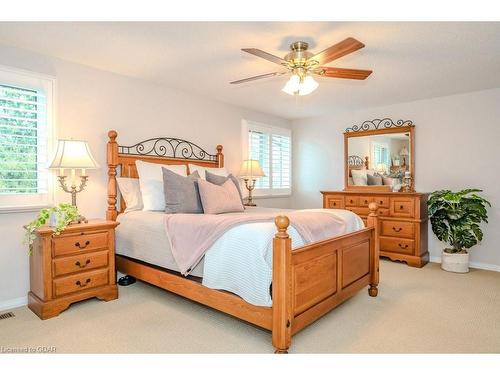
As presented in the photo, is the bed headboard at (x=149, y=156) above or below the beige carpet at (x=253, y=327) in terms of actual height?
above

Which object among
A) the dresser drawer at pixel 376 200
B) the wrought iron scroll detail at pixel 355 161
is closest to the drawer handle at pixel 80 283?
the dresser drawer at pixel 376 200

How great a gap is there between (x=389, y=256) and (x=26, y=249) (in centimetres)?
420

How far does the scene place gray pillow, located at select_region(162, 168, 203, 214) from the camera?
3.08 meters

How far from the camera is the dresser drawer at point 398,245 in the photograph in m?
4.18

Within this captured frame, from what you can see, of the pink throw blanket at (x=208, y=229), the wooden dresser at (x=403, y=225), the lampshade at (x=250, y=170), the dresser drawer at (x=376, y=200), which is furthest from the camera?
the lampshade at (x=250, y=170)

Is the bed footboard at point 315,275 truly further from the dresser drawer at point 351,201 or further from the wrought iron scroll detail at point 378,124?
the wrought iron scroll detail at point 378,124

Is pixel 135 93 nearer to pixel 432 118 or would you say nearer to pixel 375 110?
pixel 375 110

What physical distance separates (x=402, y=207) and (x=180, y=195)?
9.71 ft

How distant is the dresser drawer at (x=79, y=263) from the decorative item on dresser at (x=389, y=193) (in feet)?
11.0

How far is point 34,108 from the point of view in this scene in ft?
9.57

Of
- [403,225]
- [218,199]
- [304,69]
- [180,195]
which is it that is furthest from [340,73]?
[403,225]

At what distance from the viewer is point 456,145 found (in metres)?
4.29

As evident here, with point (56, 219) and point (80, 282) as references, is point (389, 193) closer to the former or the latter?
point (80, 282)
